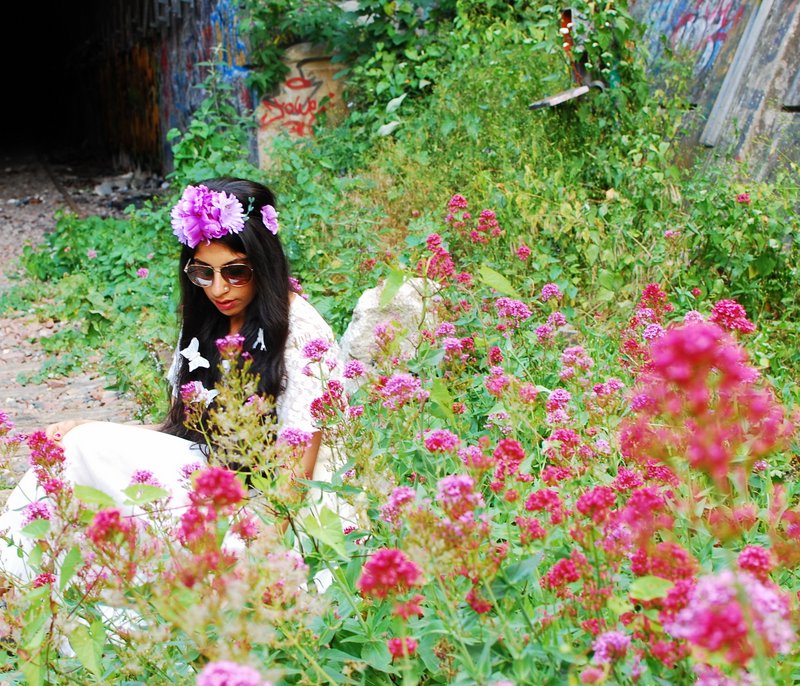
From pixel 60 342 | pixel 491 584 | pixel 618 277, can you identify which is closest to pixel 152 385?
pixel 60 342

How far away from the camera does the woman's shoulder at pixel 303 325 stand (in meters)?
3.31

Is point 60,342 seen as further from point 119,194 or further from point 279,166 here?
point 119,194

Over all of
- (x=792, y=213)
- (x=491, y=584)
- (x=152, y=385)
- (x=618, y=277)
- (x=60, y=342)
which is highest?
(x=491, y=584)

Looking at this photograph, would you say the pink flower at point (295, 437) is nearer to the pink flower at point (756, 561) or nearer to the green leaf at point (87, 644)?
the green leaf at point (87, 644)

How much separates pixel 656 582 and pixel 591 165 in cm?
485

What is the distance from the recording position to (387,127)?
8.44 meters

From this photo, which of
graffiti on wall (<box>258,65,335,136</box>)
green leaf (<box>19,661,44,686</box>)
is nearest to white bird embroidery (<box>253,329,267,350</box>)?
green leaf (<box>19,661,44,686</box>)

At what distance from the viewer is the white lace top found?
122 inches

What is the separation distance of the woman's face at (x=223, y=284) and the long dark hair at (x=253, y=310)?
0.9 inches

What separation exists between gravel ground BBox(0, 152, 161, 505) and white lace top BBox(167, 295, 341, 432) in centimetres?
89

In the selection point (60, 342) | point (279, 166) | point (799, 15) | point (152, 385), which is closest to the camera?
point (152, 385)

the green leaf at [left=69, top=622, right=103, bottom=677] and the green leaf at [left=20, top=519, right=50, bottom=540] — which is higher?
the green leaf at [left=20, top=519, right=50, bottom=540]

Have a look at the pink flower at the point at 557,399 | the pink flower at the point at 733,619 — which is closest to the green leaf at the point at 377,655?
the pink flower at the point at 557,399

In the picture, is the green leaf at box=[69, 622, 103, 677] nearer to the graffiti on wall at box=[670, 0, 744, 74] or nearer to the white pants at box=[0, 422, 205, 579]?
the white pants at box=[0, 422, 205, 579]
